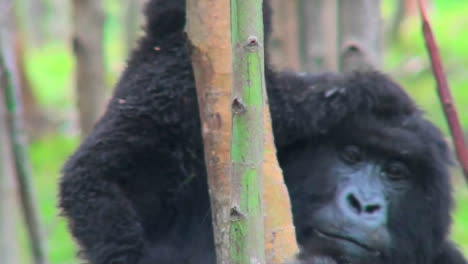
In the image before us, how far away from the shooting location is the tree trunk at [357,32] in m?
4.79

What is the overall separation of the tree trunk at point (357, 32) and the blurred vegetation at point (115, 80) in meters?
3.62

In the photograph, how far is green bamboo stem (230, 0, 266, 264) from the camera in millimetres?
2285

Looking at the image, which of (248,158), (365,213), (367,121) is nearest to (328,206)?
(365,213)

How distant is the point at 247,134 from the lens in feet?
7.53

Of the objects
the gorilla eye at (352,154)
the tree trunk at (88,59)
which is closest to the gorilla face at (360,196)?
the gorilla eye at (352,154)

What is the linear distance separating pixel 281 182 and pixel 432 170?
4.52 feet

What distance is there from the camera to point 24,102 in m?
14.8

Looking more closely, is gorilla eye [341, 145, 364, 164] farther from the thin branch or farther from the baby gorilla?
the thin branch

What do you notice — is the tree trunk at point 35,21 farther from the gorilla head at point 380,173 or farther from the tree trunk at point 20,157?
the gorilla head at point 380,173

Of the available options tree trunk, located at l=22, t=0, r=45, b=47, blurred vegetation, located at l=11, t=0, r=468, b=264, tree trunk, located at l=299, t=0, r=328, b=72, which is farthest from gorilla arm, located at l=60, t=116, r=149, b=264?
tree trunk, located at l=22, t=0, r=45, b=47

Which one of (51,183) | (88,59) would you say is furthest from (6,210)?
(51,183)

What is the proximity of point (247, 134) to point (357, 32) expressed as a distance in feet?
8.90

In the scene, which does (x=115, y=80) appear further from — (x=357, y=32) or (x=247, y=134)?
(x=247, y=134)

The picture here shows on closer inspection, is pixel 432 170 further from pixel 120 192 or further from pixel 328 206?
pixel 120 192
